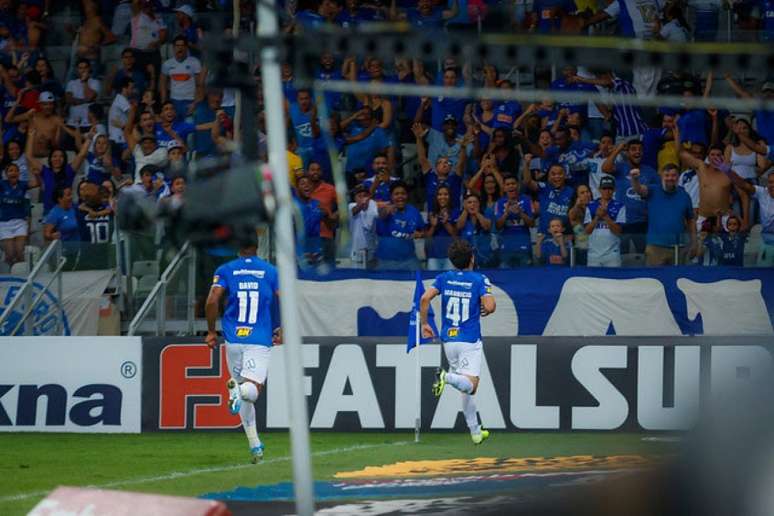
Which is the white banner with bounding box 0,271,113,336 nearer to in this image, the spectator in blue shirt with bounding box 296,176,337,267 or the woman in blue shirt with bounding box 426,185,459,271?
the spectator in blue shirt with bounding box 296,176,337,267

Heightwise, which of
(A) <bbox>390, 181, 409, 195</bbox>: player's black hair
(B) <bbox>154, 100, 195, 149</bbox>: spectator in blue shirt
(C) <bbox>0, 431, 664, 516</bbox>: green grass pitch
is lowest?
(C) <bbox>0, 431, 664, 516</bbox>: green grass pitch

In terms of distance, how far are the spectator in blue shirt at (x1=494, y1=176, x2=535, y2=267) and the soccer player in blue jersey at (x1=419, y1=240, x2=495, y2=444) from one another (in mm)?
1875

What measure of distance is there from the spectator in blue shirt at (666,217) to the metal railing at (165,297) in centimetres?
553

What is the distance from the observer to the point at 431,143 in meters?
22.2

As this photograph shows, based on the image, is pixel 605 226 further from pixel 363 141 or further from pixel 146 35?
pixel 146 35

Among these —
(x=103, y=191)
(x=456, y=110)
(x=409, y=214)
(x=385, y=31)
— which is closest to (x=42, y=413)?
(x=103, y=191)

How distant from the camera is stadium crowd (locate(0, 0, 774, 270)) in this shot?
63.9ft

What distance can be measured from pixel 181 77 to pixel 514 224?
682 centimetres

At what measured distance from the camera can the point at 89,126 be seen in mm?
24656

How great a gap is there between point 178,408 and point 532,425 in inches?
172

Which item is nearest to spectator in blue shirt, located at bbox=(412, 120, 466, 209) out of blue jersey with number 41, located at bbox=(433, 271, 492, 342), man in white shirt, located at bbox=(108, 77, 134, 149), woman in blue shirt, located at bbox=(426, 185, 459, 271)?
woman in blue shirt, located at bbox=(426, 185, 459, 271)

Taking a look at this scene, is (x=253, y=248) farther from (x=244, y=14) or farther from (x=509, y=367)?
(x=244, y=14)

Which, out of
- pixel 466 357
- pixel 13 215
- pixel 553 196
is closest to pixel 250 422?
pixel 466 357

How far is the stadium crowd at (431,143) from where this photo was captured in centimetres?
1947
